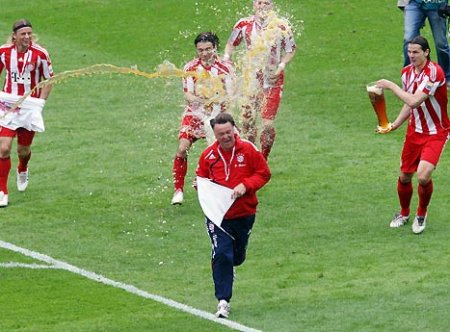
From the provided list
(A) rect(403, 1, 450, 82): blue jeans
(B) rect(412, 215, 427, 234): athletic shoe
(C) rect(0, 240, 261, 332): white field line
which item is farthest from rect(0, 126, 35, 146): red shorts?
A: (A) rect(403, 1, 450, 82): blue jeans

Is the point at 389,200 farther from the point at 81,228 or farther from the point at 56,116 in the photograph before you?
the point at 56,116

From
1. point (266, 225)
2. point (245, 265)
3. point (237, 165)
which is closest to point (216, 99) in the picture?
point (266, 225)

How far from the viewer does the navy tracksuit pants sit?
41.2 feet

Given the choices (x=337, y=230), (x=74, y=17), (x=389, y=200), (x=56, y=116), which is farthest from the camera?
(x=74, y=17)

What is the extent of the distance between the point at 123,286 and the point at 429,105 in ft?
12.9

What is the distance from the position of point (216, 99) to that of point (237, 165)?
3591 mm

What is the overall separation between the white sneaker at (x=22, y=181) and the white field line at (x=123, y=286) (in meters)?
2.26

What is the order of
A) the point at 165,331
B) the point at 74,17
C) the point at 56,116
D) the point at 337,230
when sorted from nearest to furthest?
1. the point at 165,331
2. the point at 337,230
3. the point at 56,116
4. the point at 74,17

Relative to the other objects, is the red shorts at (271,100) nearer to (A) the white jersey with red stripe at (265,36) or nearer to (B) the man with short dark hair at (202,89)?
(A) the white jersey with red stripe at (265,36)

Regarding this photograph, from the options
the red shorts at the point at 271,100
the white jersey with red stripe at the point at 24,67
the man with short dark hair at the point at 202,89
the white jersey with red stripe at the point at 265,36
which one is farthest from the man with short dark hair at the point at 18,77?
the red shorts at the point at 271,100

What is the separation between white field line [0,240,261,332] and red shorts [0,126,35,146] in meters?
2.05

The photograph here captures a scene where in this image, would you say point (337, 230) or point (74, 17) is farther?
point (74, 17)

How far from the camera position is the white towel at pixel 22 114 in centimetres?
1695

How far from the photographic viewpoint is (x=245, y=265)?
47.2ft
